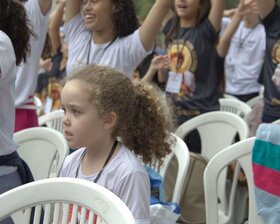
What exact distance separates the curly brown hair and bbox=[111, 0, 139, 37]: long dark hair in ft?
3.09

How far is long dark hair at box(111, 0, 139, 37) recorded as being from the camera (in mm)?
2949

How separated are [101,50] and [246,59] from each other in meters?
2.22

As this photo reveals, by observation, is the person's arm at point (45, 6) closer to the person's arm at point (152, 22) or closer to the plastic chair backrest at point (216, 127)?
the person's arm at point (152, 22)

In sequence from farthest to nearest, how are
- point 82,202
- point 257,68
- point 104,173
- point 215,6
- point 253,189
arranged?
1. point 257,68
2. point 215,6
3. point 253,189
4. point 104,173
5. point 82,202

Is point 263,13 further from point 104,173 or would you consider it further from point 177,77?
point 104,173

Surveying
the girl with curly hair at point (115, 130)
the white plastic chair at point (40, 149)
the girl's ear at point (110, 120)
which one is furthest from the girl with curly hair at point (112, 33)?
the girl's ear at point (110, 120)

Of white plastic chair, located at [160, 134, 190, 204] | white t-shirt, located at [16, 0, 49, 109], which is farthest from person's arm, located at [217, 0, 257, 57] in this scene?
white plastic chair, located at [160, 134, 190, 204]

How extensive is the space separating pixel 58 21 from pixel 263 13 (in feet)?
5.79

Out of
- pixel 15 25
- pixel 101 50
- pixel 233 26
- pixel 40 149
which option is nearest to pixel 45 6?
pixel 101 50

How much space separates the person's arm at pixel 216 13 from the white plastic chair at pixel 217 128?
0.78 metres

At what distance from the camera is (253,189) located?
6.83 feet

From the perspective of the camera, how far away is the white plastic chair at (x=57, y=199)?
1.49 meters

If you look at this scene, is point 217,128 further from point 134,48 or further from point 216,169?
point 216,169

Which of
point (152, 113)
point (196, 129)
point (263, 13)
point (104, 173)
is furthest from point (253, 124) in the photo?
point (104, 173)
